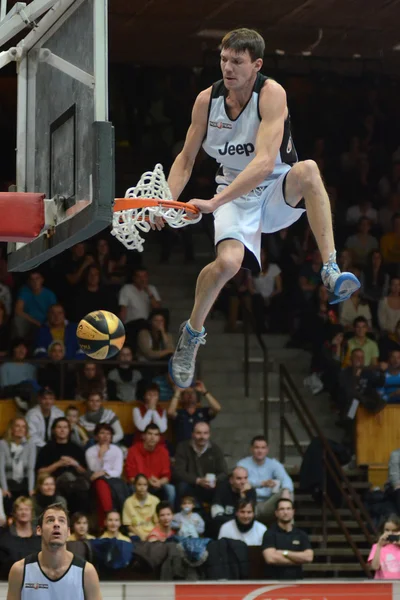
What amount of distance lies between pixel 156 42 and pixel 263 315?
→ 4.93m

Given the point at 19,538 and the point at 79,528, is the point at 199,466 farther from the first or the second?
the point at 19,538

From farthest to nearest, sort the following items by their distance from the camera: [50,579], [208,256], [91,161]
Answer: [208,256], [50,579], [91,161]

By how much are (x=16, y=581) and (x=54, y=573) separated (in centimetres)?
29

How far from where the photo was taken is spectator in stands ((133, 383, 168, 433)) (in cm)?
1481

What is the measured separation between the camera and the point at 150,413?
1488 centimetres

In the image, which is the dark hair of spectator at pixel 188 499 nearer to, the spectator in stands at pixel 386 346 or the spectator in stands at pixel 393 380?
the spectator in stands at pixel 393 380

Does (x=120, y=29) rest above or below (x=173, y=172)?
above

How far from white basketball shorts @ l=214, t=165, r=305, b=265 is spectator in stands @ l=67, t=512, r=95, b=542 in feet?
19.3

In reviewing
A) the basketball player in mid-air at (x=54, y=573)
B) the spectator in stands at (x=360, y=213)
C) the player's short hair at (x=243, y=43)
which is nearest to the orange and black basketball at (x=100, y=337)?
the basketball player in mid-air at (x=54, y=573)

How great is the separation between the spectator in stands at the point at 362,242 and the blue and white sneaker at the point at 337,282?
10.8m

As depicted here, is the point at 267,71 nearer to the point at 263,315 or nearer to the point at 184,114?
the point at 184,114

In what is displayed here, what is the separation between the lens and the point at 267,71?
20.6m

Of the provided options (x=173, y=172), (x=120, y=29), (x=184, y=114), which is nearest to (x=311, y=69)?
(x=184, y=114)

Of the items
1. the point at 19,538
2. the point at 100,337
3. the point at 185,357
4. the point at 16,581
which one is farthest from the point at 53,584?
the point at 19,538
